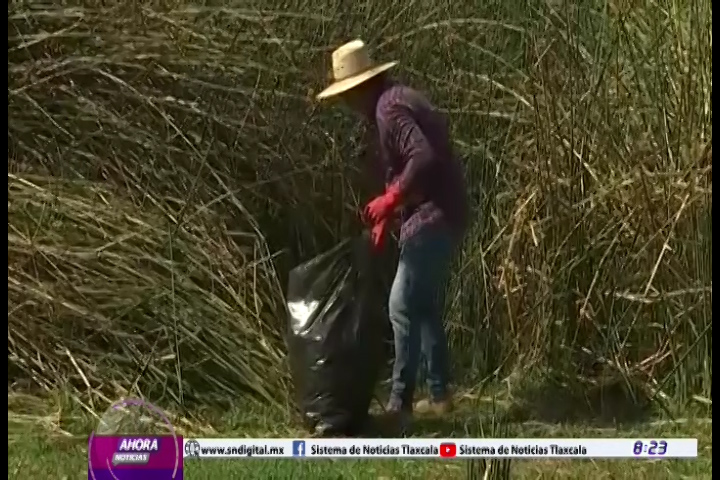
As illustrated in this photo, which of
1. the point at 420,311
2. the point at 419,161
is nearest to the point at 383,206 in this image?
the point at 419,161

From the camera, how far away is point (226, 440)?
123 inches

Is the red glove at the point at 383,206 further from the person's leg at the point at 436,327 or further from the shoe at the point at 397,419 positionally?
the shoe at the point at 397,419

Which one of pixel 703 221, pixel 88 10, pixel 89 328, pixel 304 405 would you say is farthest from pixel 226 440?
pixel 703 221

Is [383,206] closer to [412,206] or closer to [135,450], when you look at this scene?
[412,206]

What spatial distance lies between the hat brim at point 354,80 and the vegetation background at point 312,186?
83mm

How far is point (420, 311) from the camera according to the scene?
312 centimetres

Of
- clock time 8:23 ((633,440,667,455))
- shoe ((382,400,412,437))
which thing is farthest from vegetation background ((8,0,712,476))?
shoe ((382,400,412,437))

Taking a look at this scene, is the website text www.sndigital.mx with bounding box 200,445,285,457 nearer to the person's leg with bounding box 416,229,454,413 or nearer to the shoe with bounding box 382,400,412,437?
the shoe with bounding box 382,400,412,437

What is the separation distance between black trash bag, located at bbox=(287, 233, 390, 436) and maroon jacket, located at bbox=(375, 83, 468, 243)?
0.64ft

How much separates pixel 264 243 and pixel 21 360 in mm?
911

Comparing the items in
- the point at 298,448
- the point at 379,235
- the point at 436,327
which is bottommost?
the point at 298,448

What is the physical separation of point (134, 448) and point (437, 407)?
1012 mm

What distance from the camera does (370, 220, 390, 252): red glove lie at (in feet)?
10.2

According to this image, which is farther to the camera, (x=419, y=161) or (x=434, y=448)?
(x=434, y=448)
